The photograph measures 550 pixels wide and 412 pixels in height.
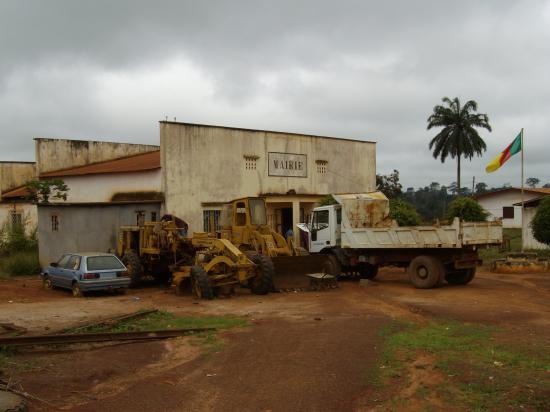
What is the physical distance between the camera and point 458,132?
52.9 meters

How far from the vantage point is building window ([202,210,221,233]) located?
85.6 ft

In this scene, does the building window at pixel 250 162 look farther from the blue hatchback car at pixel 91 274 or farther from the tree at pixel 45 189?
the blue hatchback car at pixel 91 274

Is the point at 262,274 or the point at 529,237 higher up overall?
the point at 529,237

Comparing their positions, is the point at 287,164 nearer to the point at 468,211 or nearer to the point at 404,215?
the point at 404,215

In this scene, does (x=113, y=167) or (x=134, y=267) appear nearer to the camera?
(x=134, y=267)

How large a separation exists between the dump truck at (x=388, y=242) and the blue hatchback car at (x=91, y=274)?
21.2 feet

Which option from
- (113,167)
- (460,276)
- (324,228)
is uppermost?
(113,167)

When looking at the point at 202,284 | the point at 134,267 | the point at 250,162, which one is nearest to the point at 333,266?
the point at 202,284

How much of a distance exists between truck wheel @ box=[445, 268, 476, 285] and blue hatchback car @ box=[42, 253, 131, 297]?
10.2 metres

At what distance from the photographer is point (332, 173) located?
104 ft

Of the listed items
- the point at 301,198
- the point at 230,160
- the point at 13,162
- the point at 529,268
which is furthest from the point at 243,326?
the point at 13,162

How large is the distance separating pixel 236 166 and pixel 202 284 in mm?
12897

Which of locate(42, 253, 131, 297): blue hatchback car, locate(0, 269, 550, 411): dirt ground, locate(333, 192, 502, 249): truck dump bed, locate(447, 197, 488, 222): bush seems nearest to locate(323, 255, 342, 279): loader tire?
locate(333, 192, 502, 249): truck dump bed

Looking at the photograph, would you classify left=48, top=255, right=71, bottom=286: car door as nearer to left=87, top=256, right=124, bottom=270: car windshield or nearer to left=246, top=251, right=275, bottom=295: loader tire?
left=87, top=256, right=124, bottom=270: car windshield
